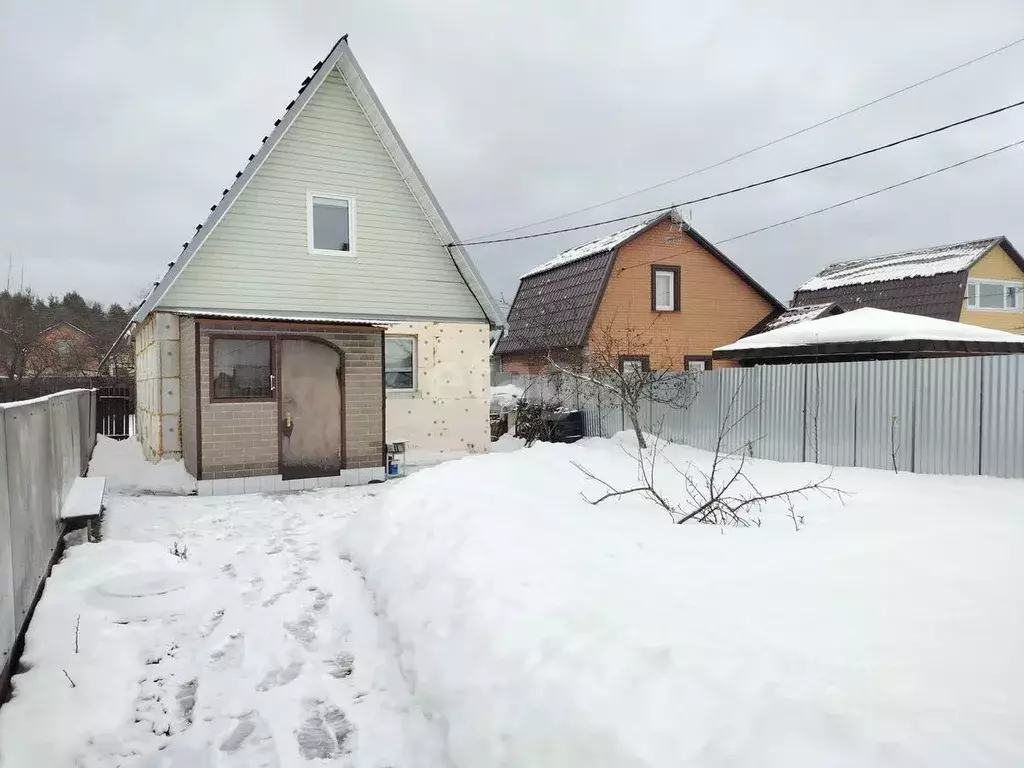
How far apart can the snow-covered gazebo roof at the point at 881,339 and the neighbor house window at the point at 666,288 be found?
25.6ft

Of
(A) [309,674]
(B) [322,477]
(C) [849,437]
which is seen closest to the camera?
(A) [309,674]

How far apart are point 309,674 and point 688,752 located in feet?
8.50

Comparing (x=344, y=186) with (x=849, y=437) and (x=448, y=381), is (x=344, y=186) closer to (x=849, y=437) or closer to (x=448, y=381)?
(x=448, y=381)

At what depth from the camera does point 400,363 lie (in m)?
13.4

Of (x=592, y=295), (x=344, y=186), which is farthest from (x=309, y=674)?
(x=592, y=295)

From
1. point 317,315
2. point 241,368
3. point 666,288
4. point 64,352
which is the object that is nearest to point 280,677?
point 241,368

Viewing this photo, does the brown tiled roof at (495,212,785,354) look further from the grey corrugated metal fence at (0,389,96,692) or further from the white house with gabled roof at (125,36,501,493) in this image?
the grey corrugated metal fence at (0,389,96,692)

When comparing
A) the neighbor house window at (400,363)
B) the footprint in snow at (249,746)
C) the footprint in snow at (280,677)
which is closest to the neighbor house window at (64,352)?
the neighbor house window at (400,363)

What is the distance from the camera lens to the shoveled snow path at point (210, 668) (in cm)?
317

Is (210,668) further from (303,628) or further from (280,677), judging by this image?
(303,628)

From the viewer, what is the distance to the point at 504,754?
2.74m

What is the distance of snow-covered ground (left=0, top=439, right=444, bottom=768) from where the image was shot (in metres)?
3.17

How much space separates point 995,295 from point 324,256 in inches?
988

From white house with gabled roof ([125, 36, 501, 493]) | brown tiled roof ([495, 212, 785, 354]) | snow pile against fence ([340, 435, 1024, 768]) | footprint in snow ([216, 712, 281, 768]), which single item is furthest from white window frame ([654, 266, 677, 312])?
footprint in snow ([216, 712, 281, 768])
